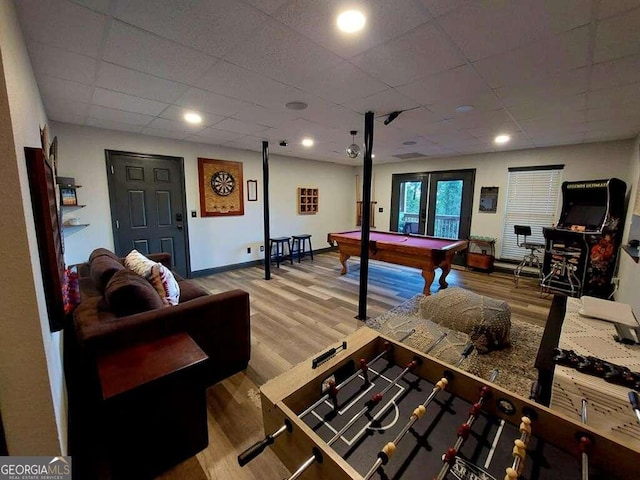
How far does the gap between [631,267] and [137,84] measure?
17.7 ft

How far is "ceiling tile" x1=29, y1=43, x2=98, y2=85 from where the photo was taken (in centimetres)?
176

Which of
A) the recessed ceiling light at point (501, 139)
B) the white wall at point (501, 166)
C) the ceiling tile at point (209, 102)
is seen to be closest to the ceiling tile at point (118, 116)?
the ceiling tile at point (209, 102)

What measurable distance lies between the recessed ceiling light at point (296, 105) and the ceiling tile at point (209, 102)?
43 centimetres

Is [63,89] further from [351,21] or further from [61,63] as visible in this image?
[351,21]

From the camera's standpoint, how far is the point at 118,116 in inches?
124

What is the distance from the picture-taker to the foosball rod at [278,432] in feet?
2.38

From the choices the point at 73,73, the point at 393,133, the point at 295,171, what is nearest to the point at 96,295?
the point at 73,73

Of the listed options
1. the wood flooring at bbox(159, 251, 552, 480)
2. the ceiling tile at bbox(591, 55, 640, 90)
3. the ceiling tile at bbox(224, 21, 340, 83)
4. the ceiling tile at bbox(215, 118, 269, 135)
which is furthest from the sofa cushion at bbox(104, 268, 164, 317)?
the ceiling tile at bbox(591, 55, 640, 90)

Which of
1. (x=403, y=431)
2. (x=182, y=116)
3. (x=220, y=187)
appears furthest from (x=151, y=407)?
(x=220, y=187)

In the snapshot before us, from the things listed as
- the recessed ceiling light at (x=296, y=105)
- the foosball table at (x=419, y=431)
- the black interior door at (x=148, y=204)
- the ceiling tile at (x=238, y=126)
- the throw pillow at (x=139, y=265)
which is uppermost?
the recessed ceiling light at (x=296, y=105)

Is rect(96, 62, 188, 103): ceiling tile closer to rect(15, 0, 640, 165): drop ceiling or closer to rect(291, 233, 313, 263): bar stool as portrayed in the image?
rect(15, 0, 640, 165): drop ceiling

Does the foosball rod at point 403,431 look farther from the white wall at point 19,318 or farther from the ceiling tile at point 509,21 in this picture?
the ceiling tile at point 509,21

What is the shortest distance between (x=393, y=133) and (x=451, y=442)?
3.81 meters

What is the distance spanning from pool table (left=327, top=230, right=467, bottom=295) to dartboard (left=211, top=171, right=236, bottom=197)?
2.16m
